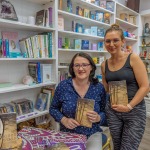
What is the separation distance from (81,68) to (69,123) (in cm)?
45

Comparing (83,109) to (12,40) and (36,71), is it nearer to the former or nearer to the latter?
(36,71)

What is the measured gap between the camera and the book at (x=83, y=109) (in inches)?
43.2

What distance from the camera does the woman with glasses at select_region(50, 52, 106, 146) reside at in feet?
4.47

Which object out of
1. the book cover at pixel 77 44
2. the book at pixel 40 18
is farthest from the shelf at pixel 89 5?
the book at pixel 40 18

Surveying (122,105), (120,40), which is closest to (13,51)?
(120,40)

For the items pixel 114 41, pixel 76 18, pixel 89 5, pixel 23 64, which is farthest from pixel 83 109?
pixel 89 5

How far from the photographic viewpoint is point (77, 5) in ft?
9.04

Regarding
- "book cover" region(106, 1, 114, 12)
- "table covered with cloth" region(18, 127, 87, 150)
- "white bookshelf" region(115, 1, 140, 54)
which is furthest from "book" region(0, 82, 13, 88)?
"white bookshelf" region(115, 1, 140, 54)

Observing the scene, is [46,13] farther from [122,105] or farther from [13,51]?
[122,105]

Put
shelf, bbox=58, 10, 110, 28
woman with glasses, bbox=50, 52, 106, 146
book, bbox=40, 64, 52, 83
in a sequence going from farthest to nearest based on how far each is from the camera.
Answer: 1. shelf, bbox=58, 10, 110, 28
2. book, bbox=40, 64, 52, 83
3. woman with glasses, bbox=50, 52, 106, 146

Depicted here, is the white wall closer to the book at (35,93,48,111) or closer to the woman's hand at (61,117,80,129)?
the book at (35,93,48,111)

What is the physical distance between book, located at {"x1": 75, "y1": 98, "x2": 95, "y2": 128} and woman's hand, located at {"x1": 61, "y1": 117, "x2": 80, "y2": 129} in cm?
6

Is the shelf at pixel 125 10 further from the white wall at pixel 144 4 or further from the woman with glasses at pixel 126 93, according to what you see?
the woman with glasses at pixel 126 93

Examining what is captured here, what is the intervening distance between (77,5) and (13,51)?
1431 millimetres
